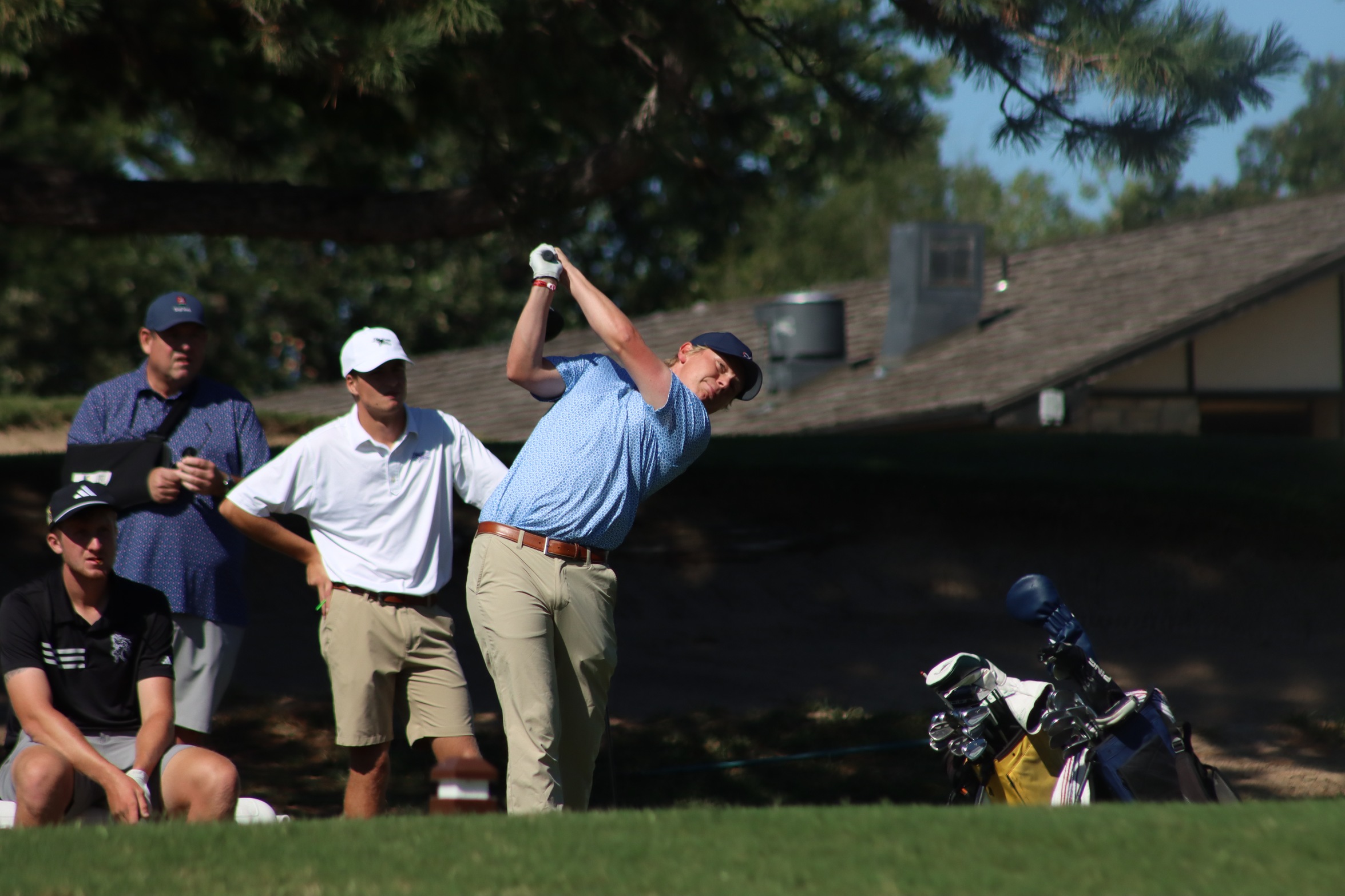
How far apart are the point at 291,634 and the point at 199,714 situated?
446cm

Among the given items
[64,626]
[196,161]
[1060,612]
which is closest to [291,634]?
[64,626]

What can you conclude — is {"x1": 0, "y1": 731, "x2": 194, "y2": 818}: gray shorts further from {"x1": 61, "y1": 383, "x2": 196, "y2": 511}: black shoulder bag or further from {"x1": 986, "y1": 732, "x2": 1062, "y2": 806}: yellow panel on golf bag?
{"x1": 986, "y1": 732, "x2": 1062, "y2": 806}: yellow panel on golf bag

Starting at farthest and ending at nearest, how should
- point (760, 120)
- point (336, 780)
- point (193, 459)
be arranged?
1. point (760, 120)
2. point (336, 780)
3. point (193, 459)

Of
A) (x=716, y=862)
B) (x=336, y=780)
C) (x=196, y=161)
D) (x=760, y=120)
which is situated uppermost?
(x=196, y=161)

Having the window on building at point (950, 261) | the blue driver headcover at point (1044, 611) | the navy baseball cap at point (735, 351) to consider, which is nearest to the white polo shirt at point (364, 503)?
the navy baseball cap at point (735, 351)

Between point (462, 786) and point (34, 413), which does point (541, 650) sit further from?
point (34, 413)

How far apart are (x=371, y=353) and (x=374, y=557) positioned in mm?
732

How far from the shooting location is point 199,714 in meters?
5.41

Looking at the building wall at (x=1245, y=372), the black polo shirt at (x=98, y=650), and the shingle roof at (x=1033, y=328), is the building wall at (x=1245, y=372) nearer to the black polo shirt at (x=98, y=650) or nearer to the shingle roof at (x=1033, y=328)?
the shingle roof at (x=1033, y=328)

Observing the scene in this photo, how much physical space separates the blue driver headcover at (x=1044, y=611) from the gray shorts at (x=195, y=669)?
291 cm

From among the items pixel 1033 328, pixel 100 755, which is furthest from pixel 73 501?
pixel 1033 328

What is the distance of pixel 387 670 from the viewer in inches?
209

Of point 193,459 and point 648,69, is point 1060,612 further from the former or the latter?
point 648,69

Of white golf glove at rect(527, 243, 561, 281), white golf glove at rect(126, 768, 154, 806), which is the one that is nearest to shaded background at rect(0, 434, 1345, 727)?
white golf glove at rect(126, 768, 154, 806)
